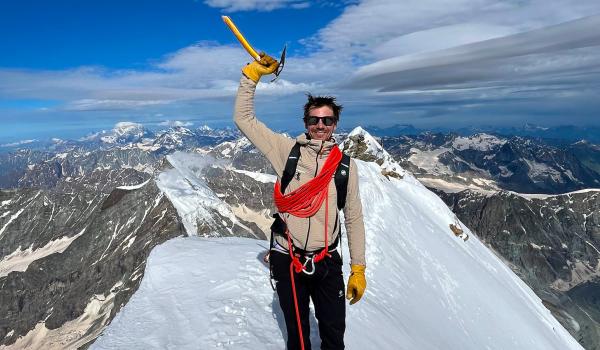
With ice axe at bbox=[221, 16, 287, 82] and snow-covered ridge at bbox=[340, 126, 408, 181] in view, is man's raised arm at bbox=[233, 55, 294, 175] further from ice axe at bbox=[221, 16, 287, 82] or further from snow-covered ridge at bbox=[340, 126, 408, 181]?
snow-covered ridge at bbox=[340, 126, 408, 181]

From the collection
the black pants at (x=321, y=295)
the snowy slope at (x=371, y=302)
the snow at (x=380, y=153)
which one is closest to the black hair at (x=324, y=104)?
the black pants at (x=321, y=295)

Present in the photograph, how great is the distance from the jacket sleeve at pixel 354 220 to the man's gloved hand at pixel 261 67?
226cm

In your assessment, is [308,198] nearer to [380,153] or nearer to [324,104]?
[324,104]

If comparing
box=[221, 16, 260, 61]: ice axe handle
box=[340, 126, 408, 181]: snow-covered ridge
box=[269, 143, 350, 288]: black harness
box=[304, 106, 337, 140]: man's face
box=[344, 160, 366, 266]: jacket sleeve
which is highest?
box=[221, 16, 260, 61]: ice axe handle

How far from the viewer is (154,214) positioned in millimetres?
194000

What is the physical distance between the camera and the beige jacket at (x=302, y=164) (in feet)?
23.9

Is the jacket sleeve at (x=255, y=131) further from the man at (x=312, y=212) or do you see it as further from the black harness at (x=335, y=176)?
the black harness at (x=335, y=176)

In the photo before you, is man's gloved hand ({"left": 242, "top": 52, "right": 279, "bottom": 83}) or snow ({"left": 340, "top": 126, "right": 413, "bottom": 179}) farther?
snow ({"left": 340, "top": 126, "right": 413, "bottom": 179})

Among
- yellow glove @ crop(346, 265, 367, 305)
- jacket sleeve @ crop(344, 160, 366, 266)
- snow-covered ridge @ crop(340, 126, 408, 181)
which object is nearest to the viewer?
jacket sleeve @ crop(344, 160, 366, 266)

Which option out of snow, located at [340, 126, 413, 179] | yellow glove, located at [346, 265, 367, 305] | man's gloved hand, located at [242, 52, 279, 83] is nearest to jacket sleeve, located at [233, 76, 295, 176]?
man's gloved hand, located at [242, 52, 279, 83]

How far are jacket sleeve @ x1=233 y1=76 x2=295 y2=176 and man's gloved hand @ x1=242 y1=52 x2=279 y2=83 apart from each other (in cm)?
11

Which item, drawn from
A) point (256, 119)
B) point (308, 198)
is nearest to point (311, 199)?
point (308, 198)

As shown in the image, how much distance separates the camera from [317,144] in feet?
23.7

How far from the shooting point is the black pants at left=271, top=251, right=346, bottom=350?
24.2 feet
